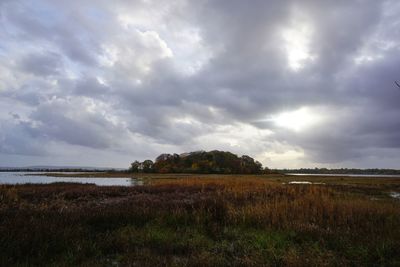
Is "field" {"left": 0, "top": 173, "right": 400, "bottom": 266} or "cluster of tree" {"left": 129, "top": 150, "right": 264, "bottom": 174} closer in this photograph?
"field" {"left": 0, "top": 173, "right": 400, "bottom": 266}

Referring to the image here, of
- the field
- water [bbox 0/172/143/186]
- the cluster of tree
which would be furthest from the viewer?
the cluster of tree

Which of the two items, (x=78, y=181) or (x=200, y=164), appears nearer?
(x=78, y=181)

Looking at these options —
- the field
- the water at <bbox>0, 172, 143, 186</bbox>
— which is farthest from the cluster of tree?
the field

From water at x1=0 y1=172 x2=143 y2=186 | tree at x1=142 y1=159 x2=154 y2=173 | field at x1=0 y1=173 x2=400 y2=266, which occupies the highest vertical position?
tree at x1=142 y1=159 x2=154 y2=173

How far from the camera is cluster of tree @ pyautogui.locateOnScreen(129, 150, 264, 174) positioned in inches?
4577

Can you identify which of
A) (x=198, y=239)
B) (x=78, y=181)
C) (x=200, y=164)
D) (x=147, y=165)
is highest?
(x=200, y=164)

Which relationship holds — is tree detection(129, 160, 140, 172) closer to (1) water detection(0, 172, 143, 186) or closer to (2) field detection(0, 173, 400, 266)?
(1) water detection(0, 172, 143, 186)

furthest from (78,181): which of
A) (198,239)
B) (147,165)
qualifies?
(147,165)

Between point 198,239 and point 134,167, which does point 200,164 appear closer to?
point 134,167

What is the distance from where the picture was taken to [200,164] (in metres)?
120

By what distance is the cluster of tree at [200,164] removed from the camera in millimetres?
116250

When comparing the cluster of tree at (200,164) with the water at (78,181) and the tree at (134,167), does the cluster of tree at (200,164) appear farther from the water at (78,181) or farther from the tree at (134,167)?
the water at (78,181)

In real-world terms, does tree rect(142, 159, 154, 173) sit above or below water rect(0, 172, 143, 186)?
above

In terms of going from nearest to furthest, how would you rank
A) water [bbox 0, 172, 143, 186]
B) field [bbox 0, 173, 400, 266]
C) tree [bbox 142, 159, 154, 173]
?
1. field [bbox 0, 173, 400, 266]
2. water [bbox 0, 172, 143, 186]
3. tree [bbox 142, 159, 154, 173]
